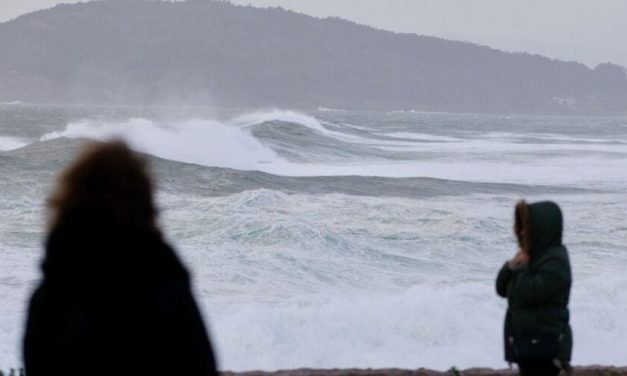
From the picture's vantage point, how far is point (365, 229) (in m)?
18.8

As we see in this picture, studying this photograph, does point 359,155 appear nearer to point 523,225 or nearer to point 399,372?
point 399,372

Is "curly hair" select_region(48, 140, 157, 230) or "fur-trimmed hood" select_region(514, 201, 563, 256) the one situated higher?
"curly hair" select_region(48, 140, 157, 230)

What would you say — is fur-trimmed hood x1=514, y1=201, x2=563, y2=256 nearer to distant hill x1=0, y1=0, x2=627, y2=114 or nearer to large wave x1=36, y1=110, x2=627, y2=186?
large wave x1=36, y1=110, x2=627, y2=186

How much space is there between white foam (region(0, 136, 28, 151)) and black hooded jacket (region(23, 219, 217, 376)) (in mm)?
49465

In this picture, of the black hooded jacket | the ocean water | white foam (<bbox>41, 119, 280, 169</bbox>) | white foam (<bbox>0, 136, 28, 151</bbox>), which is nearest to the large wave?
white foam (<bbox>41, 119, 280, 169</bbox>)

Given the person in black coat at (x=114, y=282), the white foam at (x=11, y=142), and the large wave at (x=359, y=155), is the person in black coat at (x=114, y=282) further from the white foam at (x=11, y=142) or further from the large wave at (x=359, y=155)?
the white foam at (x=11, y=142)

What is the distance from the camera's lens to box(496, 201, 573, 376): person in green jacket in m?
4.82

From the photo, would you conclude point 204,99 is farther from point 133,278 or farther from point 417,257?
point 133,278

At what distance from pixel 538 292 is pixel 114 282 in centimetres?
274

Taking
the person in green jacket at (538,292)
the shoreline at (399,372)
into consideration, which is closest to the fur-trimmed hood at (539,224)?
the person in green jacket at (538,292)

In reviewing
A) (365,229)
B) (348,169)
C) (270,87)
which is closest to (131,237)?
(365,229)

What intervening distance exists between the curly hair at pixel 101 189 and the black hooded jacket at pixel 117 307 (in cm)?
2

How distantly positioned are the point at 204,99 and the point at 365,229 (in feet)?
555

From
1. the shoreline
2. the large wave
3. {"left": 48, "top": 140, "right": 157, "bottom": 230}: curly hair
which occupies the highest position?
{"left": 48, "top": 140, "right": 157, "bottom": 230}: curly hair
